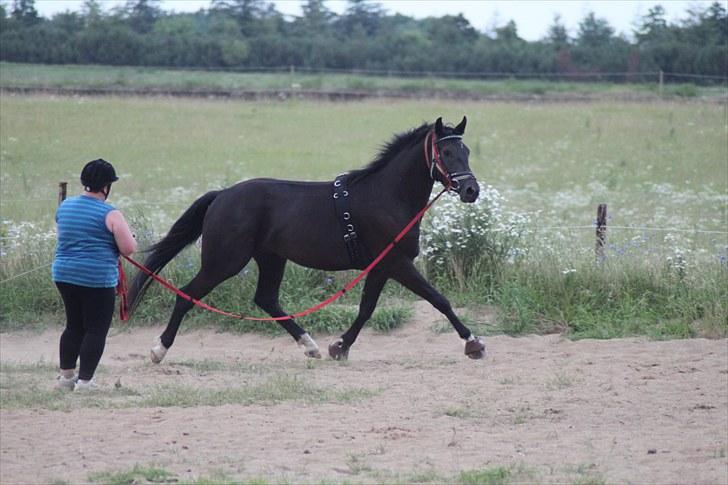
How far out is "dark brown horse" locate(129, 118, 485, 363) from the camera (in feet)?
29.6

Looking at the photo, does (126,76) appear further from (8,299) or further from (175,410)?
(175,410)

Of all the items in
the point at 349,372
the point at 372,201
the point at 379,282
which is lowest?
the point at 349,372

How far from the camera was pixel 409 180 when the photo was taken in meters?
9.02

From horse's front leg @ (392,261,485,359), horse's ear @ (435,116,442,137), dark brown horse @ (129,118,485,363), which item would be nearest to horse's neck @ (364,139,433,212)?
dark brown horse @ (129,118,485,363)

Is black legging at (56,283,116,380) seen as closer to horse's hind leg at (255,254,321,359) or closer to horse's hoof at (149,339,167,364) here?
horse's hoof at (149,339,167,364)

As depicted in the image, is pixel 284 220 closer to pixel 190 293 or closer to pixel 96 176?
pixel 190 293

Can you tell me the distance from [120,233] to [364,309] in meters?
2.69

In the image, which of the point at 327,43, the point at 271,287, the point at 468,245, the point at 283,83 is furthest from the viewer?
the point at 327,43

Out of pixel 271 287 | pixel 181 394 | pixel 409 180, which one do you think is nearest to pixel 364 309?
pixel 271 287

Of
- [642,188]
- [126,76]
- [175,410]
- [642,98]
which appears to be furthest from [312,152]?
[175,410]

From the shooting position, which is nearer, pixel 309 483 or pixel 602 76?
pixel 309 483

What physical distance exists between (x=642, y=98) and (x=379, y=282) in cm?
2407

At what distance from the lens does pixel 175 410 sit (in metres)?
7.44

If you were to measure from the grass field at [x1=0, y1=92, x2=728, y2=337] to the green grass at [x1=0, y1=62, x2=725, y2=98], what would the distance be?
0.69 meters
